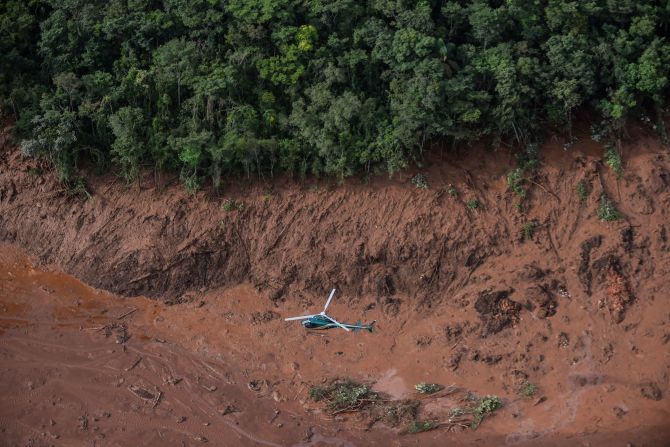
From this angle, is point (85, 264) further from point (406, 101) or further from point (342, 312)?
Answer: point (406, 101)

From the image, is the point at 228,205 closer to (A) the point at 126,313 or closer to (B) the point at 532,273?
(A) the point at 126,313

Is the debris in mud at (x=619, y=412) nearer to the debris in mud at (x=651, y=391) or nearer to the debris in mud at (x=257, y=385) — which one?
the debris in mud at (x=651, y=391)

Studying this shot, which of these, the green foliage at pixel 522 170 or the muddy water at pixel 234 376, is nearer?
the muddy water at pixel 234 376

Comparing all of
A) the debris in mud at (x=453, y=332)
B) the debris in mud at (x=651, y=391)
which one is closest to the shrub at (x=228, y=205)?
the debris in mud at (x=453, y=332)

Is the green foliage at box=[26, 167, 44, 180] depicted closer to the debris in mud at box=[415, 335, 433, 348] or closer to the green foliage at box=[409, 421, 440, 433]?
the debris in mud at box=[415, 335, 433, 348]

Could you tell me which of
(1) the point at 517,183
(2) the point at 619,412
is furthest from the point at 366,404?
(1) the point at 517,183

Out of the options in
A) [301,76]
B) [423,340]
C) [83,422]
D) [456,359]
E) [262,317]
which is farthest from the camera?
[301,76]

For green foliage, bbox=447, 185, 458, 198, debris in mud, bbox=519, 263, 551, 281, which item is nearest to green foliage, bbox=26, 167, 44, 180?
green foliage, bbox=447, 185, 458, 198
